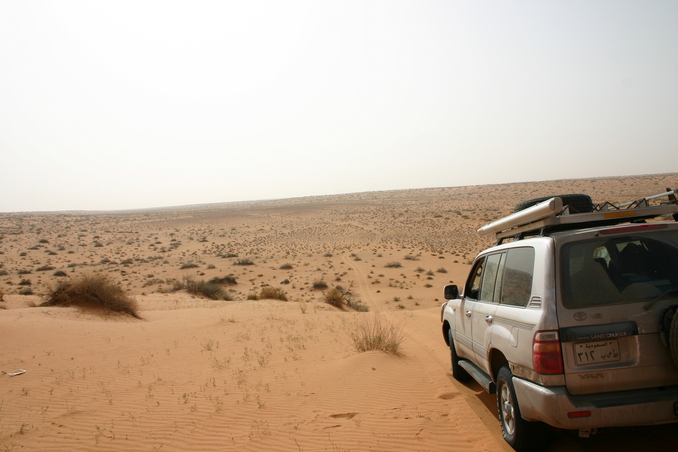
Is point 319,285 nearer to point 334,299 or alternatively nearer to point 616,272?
point 334,299

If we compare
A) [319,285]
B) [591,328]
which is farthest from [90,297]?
[591,328]

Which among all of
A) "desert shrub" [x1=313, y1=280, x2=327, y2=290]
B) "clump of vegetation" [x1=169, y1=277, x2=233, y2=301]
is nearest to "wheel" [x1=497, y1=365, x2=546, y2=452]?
"clump of vegetation" [x1=169, y1=277, x2=233, y2=301]

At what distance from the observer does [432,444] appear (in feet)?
15.7

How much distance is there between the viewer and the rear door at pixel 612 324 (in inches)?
138

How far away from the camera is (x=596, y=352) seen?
355 cm

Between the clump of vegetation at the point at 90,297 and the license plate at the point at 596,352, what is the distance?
1425 cm

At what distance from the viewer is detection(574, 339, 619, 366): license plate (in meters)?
3.54

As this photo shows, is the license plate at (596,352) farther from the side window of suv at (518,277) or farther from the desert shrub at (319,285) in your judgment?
the desert shrub at (319,285)

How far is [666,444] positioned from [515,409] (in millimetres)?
1561

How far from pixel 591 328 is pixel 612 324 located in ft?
0.54

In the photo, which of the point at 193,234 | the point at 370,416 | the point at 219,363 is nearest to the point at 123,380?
the point at 219,363

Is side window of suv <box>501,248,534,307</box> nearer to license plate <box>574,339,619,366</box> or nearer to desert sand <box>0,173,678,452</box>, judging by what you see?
license plate <box>574,339,619,366</box>

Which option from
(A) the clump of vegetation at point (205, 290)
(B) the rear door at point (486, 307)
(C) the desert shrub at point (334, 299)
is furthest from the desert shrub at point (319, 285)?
(B) the rear door at point (486, 307)

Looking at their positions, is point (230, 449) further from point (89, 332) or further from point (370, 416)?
point (89, 332)
